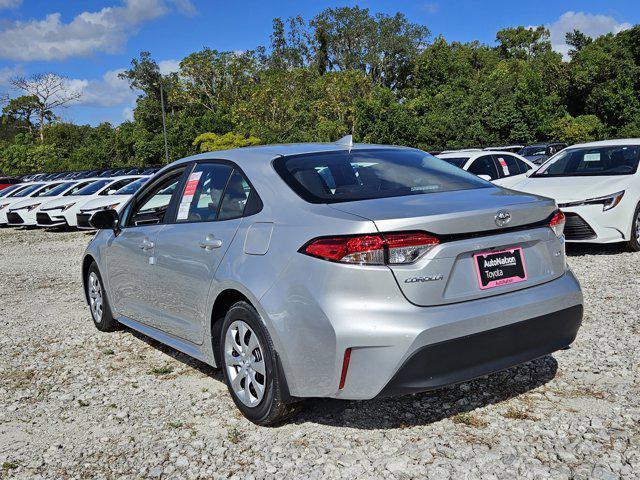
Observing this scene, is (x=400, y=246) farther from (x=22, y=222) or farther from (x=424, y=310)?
(x=22, y=222)

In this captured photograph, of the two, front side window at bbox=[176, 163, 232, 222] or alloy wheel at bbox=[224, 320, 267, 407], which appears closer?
alloy wheel at bbox=[224, 320, 267, 407]

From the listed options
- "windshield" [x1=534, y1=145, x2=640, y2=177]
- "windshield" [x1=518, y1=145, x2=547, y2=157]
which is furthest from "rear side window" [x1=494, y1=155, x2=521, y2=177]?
"windshield" [x1=518, y1=145, x2=547, y2=157]

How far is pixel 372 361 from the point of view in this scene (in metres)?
3.18

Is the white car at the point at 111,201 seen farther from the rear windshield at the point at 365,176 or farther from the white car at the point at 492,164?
the rear windshield at the point at 365,176

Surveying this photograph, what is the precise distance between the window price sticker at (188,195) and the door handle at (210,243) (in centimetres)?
49

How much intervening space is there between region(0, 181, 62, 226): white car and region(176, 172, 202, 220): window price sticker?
18.3 m

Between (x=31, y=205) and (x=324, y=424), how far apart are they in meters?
18.8

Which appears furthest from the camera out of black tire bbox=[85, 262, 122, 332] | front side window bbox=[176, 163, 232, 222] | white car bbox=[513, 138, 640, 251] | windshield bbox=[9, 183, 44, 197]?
windshield bbox=[9, 183, 44, 197]

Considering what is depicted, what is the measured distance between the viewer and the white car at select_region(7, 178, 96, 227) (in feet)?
65.4

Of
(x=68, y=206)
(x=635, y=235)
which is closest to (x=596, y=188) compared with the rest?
(x=635, y=235)

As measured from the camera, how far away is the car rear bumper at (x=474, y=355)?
318cm

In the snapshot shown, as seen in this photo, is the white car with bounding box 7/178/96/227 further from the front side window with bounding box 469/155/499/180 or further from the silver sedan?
the silver sedan

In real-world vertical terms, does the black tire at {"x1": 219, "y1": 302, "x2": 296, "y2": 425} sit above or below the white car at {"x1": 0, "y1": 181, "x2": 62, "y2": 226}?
below

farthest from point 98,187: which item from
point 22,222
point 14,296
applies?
point 14,296
